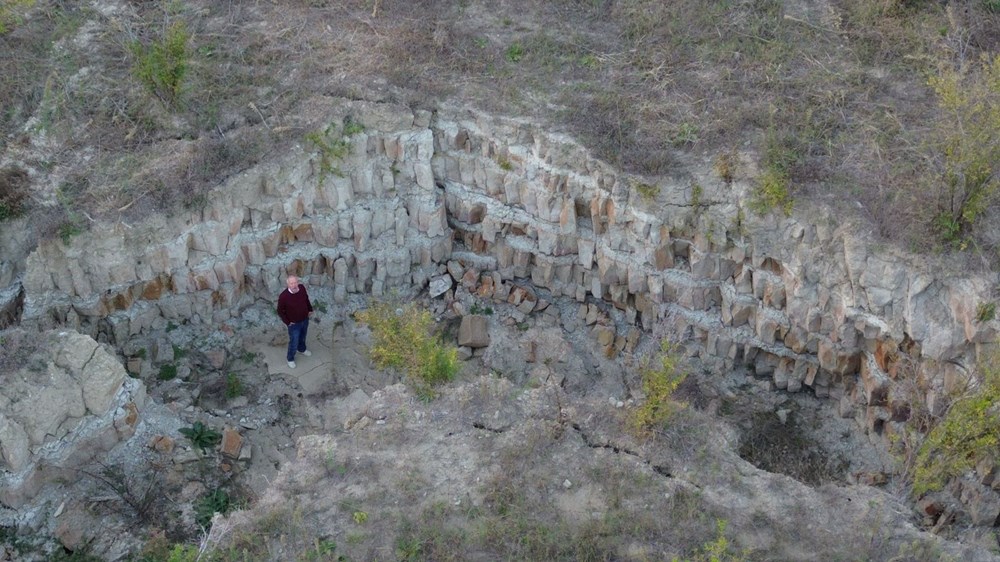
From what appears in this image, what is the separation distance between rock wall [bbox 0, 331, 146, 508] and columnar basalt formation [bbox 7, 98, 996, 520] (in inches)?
56.2

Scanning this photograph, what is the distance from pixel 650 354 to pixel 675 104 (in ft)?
10.5

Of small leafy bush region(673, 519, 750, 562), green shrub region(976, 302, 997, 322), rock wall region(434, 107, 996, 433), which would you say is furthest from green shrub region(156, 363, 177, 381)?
green shrub region(976, 302, 997, 322)

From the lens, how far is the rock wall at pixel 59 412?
9.99 m

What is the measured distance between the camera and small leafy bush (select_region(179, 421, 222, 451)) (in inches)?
437

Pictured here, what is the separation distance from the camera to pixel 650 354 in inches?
477

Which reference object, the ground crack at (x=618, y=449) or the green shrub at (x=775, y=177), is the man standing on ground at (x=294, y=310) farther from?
the green shrub at (x=775, y=177)

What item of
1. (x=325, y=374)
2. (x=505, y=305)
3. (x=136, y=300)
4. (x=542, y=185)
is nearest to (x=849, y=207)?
(x=542, y=185)

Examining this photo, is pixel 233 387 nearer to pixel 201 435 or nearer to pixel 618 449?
pixel 201 435

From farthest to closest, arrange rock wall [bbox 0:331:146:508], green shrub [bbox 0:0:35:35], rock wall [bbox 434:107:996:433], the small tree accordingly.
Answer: green shrub [bbox 0:0:35:35] → rock wall [bbox 434:107:996:433] → the small tree → rock wall [bbox 0:331:146:508]

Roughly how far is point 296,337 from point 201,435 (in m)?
1.82

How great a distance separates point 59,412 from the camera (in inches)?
404

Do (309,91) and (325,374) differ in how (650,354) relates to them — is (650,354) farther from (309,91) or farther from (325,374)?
(309,91)

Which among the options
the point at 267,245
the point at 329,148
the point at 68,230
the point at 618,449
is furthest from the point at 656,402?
the point at 68,230

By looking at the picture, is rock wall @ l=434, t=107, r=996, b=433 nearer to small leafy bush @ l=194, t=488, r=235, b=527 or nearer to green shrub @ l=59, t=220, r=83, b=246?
green shrub @ l=59, t=220, r=83, b=246
